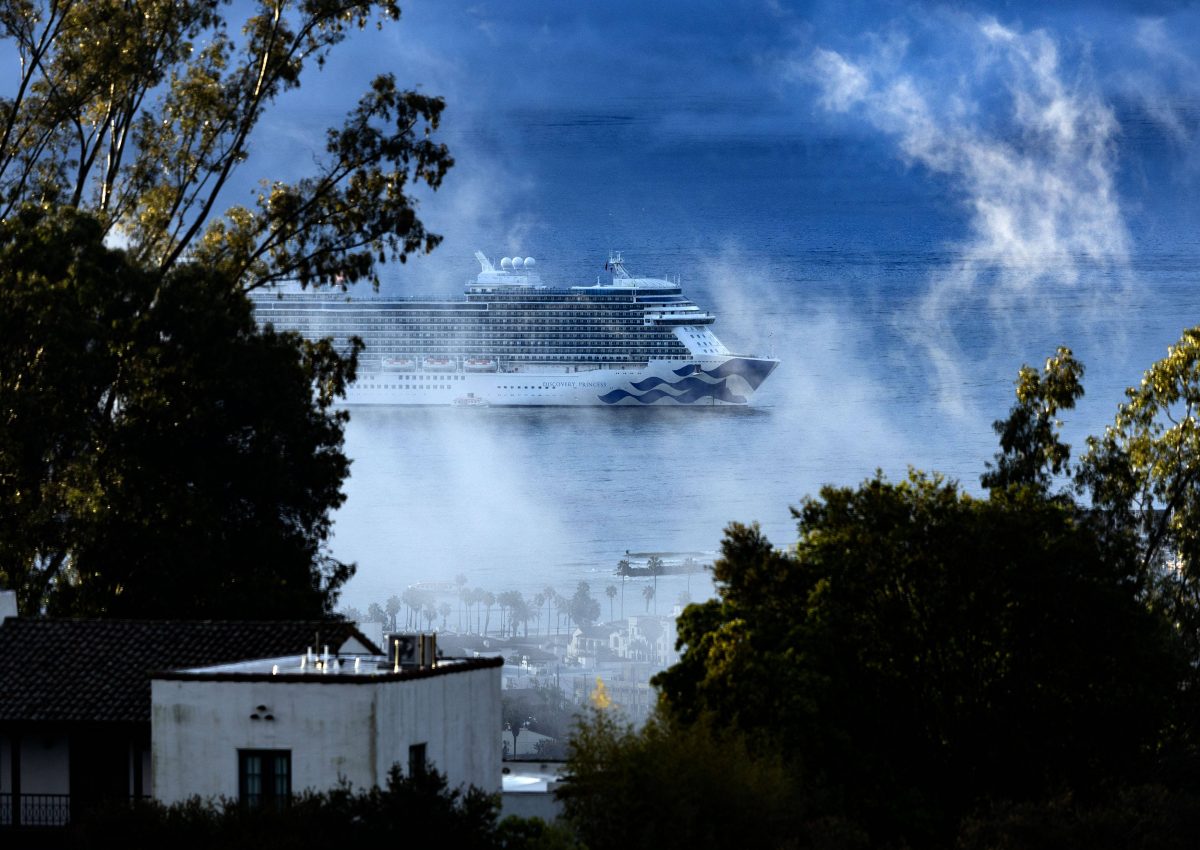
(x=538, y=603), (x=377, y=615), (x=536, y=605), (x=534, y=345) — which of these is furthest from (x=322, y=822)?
(x=534, y=345)

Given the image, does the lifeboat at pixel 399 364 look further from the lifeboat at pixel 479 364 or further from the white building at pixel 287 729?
the white building at pixel 287 729

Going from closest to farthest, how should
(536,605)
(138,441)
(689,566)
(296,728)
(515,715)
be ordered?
(296,728) → (138,441) → (515,715) → (536,605) → (689,566)

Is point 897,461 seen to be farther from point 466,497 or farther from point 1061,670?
point 1061,670

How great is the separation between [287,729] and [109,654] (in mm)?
4954

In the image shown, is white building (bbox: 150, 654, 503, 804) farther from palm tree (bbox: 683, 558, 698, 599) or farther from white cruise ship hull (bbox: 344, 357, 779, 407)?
white cruise ship hull (bbox: 344, 357, 779, 407)

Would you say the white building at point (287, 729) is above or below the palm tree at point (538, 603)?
below

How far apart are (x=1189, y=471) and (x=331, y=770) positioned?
75.5 ft

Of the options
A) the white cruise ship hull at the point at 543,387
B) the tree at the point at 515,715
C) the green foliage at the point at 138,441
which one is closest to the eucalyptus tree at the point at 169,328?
the green foliage at the point at 138,441

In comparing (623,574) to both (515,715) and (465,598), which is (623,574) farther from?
(515,715)

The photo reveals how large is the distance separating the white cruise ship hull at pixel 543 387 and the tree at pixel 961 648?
469 ft

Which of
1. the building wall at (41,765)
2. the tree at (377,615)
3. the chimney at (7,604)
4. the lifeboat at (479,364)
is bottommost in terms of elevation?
the building wall at (41,765)

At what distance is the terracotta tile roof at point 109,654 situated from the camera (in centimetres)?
2439

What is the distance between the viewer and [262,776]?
868 inches

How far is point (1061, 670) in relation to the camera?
94.9ft
